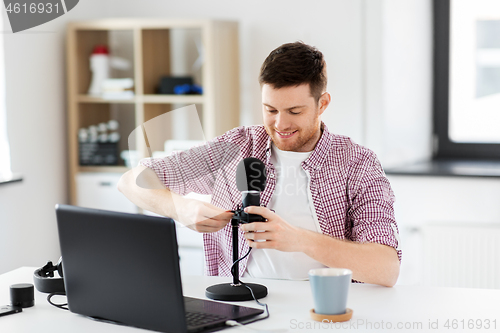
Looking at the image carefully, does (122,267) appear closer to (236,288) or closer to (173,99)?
(236,288)

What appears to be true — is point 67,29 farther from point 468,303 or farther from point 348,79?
point 468,303

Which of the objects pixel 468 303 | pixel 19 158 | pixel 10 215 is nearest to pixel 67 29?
pixel 19 158

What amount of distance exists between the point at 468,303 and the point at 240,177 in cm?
60

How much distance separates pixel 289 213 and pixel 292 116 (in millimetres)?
285

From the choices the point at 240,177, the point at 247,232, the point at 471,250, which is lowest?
the point at 471,250

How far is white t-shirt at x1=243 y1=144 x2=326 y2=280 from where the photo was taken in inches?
68.2

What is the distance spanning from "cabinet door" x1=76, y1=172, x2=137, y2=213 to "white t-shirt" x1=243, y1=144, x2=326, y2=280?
1.75 metres

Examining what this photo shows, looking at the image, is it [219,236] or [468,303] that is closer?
[468,303]

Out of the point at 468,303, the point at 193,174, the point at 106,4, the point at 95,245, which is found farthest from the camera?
the point at 106,4

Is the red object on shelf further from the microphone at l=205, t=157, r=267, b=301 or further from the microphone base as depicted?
the microphone base

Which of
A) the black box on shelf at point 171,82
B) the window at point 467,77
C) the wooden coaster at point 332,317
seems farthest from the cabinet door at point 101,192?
the wooden coaster at point 332,317

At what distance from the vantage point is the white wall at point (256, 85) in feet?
10.4

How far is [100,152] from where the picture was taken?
349 centimetres

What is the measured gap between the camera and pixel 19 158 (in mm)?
3191
